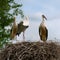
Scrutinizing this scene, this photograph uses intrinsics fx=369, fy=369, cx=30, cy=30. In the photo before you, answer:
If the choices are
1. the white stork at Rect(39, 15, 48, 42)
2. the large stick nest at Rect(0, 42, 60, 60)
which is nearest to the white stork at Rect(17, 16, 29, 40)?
the white stork at Rect(39, 15, 48, 42)

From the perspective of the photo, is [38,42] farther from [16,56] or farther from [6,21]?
[6,21]

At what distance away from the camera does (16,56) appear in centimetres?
1242

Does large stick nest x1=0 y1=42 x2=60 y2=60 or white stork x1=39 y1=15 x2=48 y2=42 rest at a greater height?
white stork x1=39 y1=15 x2=48 y2=42

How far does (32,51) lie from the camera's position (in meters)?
12.3

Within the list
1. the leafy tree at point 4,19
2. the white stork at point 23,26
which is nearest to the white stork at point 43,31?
the white stork at point 23,26

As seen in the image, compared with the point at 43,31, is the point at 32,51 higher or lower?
lower

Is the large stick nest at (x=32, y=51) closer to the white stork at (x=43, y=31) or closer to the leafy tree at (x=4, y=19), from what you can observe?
the white stork at (x=43, y=31)

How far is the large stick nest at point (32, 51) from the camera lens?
1223 centimetres

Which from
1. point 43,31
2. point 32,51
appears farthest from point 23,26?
point 32,51

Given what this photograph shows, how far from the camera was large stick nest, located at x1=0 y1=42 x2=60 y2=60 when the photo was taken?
12.2m

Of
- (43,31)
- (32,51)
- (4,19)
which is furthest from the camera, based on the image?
(4,19)

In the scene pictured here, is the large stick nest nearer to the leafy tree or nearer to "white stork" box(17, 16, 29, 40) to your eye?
"white stork" box(17, 16, 29, 40)

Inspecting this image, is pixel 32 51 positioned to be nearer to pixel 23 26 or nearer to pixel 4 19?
pixel 23 26

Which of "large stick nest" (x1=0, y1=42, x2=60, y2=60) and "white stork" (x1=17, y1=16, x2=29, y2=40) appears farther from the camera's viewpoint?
"white stork" (x1=17, y1=16, x2=29, y2=40)
